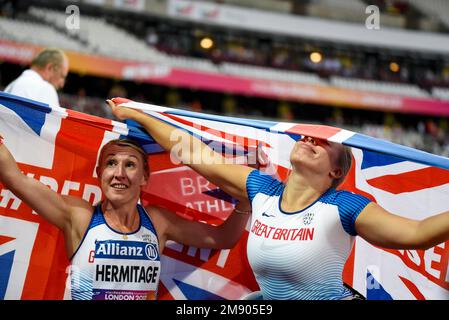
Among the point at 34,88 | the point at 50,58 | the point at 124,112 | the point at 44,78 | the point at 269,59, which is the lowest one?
the point at 124,112

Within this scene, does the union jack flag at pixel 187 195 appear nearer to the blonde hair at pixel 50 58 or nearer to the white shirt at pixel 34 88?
the white shirt at pixel 34 88

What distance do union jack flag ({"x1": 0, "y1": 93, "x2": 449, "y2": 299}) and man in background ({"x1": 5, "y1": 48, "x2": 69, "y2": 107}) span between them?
179 centimetres

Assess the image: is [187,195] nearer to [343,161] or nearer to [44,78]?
[343,161]

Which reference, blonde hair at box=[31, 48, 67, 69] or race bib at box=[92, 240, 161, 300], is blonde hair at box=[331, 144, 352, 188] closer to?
race bib at box=[92, 240, 161, 300]

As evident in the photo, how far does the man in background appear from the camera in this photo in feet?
17.1

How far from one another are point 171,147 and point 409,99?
24487mm

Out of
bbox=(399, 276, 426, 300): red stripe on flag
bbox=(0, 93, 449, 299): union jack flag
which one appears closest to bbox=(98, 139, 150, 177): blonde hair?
bbox=(0, 93, 449, 299): union jack flag

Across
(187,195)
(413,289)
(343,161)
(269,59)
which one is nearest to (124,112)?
(187,195)

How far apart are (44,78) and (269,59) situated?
20701mm

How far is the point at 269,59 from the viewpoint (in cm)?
2561
